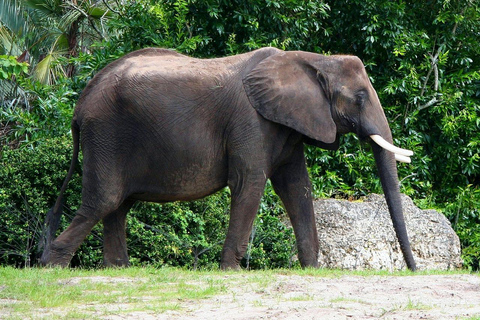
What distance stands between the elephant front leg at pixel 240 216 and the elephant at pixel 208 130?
11 mm

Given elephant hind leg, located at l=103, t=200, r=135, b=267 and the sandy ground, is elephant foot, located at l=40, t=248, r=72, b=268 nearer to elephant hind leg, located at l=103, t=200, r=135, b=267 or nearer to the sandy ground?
elephant hind leg, located at l=103, t=200, r=135, b=267

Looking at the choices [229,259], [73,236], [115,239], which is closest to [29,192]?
[115,239]

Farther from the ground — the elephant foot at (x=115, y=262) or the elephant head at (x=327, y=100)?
the elephant head at (x=327, y=100)

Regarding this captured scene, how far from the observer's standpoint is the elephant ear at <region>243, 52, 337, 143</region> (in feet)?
31.7

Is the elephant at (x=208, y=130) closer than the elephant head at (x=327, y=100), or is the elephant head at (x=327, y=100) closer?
the elephant at (x=208, y=130)

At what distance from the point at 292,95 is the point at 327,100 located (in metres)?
0.47

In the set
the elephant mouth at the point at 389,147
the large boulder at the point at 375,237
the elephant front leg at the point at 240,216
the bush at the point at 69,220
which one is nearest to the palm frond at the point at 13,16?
the bush at the point at 69,220

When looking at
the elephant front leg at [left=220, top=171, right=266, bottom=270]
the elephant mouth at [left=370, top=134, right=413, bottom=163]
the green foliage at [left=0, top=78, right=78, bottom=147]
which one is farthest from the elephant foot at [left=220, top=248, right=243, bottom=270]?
the green foliage at [left=0, top=78, right=78, bottom=147]

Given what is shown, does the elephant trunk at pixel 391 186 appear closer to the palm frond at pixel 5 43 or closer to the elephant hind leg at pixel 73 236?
the elephant hind leg at pixel 73 236

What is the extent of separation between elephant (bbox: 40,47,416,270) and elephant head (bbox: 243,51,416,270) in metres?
0.01

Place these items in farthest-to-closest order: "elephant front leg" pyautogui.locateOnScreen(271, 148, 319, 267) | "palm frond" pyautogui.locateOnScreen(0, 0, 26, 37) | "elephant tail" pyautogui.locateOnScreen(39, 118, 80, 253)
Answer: "palm frond" pyautogui.locateOnScreen(0, 0, 26, 37) < "elephant front leg" pyautogui.locateOnScreen(271, 148, 319, 267) < "elephant tail" pyautogui.locateOnScreen(39, 118, 80, 253)

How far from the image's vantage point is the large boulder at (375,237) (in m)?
12.2

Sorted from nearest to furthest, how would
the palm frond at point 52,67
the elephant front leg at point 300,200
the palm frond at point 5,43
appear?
the elephant front leg at point 300,200
the palm frond at point 52,67
the palm frond at point 5,43

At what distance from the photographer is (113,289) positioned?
24.8 feet
